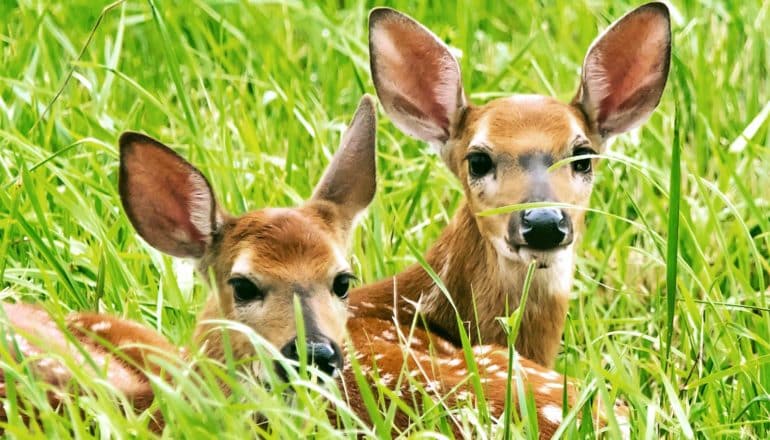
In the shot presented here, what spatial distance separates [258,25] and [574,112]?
6.30 ft

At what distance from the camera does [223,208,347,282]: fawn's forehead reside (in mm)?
4641

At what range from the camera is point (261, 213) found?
4.84 m

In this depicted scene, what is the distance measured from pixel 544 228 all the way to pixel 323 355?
82 centimetres

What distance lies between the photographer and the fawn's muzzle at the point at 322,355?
14.3 ft

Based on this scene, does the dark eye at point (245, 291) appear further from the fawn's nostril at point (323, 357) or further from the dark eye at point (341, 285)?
the fawn's nostril at point (323, 357)

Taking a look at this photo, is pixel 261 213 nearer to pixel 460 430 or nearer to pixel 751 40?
pixel 460 430

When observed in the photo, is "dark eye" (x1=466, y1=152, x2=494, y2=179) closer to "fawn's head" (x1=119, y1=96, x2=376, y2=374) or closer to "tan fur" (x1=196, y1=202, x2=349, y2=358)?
"fawn's head" (x1=119, y1=96, x2=376, y2=374)

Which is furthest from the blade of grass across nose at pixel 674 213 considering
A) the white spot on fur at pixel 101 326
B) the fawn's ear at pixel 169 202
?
the white spot on fur at pixel 101 326

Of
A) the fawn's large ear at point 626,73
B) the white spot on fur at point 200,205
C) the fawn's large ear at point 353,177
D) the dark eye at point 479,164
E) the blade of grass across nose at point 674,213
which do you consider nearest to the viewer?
the blade of grass across nose at point 674,213

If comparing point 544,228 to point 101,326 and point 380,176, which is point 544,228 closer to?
point 101,326

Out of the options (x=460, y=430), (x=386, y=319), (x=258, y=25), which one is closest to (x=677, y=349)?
(x=386, y=319)

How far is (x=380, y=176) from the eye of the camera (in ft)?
20.2

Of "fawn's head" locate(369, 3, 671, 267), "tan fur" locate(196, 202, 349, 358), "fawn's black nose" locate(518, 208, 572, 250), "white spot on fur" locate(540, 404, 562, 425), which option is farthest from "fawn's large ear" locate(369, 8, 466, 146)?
"white spot on fur" locate(540, 404, 562, 425)

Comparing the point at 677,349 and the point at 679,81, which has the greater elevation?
the point at 679,81
